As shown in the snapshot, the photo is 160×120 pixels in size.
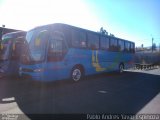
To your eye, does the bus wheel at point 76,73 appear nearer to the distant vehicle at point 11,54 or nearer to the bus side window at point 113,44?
the distant vehicle at point 11,54

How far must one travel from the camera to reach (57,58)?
346 inches

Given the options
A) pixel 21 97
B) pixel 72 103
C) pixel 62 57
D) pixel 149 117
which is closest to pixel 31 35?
pixel 62 57

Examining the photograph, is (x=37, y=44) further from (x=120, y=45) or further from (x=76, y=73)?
(x=120, y=45)

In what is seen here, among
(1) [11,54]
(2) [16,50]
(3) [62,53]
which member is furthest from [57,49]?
(1) [11,54]

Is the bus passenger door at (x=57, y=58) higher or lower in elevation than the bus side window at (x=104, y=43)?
lower

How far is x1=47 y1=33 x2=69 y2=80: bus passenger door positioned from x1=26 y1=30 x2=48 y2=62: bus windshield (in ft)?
1.07

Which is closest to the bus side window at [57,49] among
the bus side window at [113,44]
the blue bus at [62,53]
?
the blue bus at [62,53]

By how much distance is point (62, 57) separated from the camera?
358 inches

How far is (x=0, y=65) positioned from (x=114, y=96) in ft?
25.9

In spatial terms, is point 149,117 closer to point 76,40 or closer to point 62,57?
point 62,57

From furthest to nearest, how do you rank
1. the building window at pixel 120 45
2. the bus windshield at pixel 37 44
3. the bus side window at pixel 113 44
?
the building window at pixel 120 45 < the bus side window at pixel 113 44 < the bus windshield at pixel 37 44

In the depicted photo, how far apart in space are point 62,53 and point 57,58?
439 millimetres

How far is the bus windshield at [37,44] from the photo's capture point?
27.0 feet

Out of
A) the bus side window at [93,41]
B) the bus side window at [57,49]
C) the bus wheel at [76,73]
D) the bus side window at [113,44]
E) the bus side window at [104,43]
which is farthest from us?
the bus side window at [113,44]
